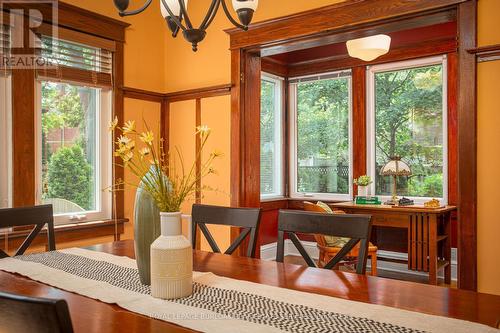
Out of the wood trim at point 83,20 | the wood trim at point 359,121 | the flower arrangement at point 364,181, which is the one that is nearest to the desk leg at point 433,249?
the flower arrangement at point 364,181

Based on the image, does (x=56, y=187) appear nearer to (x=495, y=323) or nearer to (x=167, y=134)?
(x=167, y=134)

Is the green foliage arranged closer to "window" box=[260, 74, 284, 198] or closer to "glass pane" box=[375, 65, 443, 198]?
"window" box=[260, 74, 284, 198]

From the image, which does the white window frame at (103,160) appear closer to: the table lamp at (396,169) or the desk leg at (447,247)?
the table lamp at (396,169)

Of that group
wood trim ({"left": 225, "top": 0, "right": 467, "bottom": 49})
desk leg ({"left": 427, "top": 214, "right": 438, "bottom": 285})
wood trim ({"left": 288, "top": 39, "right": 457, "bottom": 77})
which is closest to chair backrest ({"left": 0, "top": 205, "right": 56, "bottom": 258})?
wood trim ({"left": 225, "top": 0, "right": 467, "bottom": 49})

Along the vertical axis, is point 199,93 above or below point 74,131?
above

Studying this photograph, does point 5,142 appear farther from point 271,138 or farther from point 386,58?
point 386,58

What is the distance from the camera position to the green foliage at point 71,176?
3252 millimetres

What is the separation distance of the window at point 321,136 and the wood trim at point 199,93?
1896 mm

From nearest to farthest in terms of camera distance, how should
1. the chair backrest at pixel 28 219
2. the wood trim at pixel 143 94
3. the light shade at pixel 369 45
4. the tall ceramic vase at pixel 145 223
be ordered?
the tall ceramic vase at pixel 145 223
the chair backrest at pixel 28 219
the light shade at pixel 369 45
the wood trim at pixel 143 94

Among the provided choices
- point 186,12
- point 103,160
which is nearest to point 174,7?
point 186,12

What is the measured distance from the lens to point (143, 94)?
3.92m

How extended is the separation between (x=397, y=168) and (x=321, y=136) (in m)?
1.28

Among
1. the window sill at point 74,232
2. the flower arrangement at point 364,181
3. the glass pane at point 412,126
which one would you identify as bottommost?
the window sill at point 74,232

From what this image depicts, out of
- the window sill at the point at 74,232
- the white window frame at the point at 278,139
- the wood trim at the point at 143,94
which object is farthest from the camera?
the white window frame at the point at 278,139
